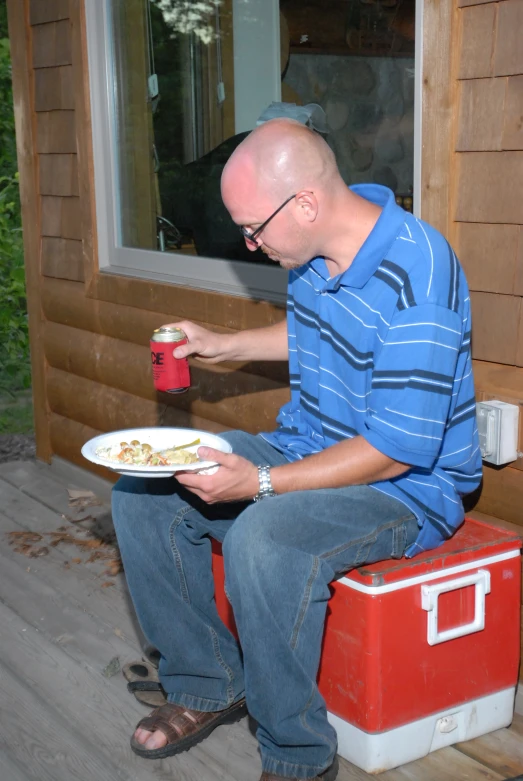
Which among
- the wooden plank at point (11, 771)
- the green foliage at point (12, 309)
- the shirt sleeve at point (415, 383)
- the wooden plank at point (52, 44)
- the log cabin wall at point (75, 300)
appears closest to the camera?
the shirt sleeve at point (415, 383)

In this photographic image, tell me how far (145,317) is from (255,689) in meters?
2.18

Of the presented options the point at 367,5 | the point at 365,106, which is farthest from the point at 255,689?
the point at 367,5

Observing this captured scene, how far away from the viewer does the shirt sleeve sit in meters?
2.09

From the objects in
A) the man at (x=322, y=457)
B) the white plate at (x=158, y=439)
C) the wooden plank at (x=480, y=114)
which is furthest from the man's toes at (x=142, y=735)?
the wooden plank at (x=480, y=114)

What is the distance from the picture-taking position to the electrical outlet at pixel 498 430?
2570 millimetres

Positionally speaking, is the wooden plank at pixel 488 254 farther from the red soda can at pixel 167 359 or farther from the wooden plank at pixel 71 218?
the wooden plank at pixel 71 218

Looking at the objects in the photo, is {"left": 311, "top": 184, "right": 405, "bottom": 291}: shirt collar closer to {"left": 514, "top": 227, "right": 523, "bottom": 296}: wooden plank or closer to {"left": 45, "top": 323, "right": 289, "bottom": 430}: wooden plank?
{"left": 514, "top": 227, "right": 523, "bottom": 296}: wooden plank

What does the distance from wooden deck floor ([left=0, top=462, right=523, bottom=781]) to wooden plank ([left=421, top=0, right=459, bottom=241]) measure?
1.29 m

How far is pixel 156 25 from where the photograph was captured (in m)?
4.04

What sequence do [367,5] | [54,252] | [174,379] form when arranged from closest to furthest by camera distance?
[174,379], [367,5], [54,252]

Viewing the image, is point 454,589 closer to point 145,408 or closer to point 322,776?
point 322,776

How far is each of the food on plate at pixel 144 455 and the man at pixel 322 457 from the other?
0.42 feet

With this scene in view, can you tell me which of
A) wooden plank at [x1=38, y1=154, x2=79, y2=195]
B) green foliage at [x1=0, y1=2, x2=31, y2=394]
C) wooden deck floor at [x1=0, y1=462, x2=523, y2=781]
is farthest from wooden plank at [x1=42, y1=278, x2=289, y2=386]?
green foliage at [x1=0, y1=2, x2=31, y2=394]

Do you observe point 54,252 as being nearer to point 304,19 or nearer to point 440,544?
point 304,19
